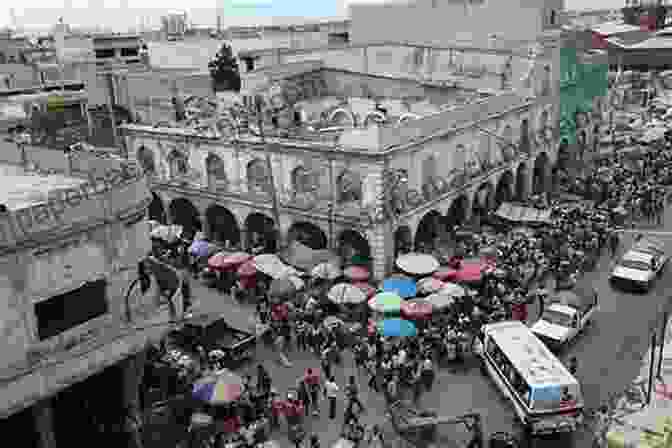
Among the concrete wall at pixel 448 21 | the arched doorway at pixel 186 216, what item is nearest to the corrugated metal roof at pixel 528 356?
the arched doorway at pixel 186 216

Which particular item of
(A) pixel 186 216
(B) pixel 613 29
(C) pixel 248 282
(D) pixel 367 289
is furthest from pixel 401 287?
(B) pixel 613 29

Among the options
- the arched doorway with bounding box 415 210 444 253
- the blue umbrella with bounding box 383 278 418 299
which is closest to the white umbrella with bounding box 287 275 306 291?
the blue umbrella with bounding box 383 278 418 299

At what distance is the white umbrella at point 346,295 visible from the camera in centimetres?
2434

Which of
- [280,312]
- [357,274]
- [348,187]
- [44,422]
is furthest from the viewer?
[348,187]

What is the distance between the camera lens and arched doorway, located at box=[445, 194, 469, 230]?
33.8 m

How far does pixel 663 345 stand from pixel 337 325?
1095 cm

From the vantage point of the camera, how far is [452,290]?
24.6 m

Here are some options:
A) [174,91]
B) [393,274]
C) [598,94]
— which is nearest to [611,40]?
[598,94]

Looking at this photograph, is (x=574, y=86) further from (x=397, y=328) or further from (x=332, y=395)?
(x=332, y=395)

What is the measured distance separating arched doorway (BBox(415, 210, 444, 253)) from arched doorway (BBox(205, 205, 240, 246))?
9.76 m

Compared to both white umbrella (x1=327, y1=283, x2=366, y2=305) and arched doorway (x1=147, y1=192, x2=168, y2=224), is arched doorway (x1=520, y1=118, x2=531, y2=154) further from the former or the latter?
arched doorway (x1=147, y1=192, x2=168, y2=224)

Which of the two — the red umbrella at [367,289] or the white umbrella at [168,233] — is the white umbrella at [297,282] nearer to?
the red umbrella at [367,289]

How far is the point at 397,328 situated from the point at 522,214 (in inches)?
619

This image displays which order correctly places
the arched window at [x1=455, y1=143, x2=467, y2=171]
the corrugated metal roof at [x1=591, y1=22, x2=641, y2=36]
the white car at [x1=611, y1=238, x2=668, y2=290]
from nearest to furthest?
the white car at [x1=611, y1=238, x2=668, y2=290] < the arched window at [x1=455, y1=143, x2=467, y2=171] < the corrugated metal roof at [x1=591, y1=22, x2=641, y2=36]
